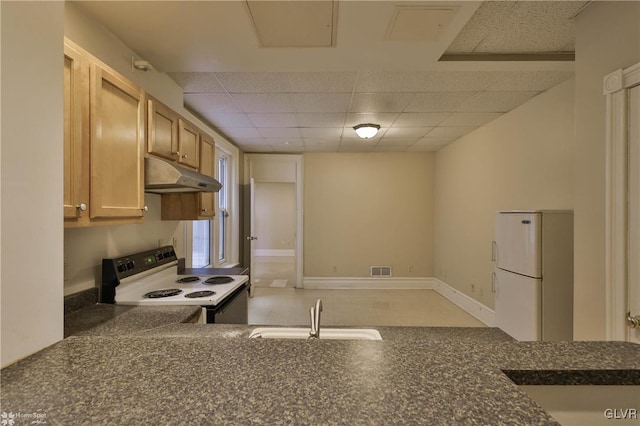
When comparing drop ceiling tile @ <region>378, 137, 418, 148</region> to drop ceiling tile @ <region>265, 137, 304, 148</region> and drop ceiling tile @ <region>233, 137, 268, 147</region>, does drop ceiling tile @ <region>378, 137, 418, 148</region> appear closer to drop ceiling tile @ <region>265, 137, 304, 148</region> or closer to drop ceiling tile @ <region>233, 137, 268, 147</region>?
drop ceiling tile @ <region>265, 137, 304, 148</region>

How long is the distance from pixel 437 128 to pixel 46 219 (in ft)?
14.2

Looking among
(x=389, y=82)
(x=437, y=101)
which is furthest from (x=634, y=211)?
(x=437, y=101)

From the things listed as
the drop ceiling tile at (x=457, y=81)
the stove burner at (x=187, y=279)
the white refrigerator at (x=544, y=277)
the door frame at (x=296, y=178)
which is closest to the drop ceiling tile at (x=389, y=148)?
the door frame at (x=296, y=178)

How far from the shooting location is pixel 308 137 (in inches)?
185

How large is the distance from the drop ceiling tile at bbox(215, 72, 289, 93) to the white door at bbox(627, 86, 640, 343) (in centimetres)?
226

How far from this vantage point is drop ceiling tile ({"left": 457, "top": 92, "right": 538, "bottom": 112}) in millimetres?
3045

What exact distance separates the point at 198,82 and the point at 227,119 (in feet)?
3.50

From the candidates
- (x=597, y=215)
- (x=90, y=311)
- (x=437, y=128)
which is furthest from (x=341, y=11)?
(x=437, y=128)

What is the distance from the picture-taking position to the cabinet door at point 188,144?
2.30m

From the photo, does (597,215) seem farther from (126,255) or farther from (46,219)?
(126,255)

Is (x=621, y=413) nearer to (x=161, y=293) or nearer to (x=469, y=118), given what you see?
(x=161, y=293)

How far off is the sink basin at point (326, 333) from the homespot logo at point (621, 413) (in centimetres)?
75

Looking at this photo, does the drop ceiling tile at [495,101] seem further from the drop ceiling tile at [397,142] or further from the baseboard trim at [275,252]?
the baseboard trim at [275,252]

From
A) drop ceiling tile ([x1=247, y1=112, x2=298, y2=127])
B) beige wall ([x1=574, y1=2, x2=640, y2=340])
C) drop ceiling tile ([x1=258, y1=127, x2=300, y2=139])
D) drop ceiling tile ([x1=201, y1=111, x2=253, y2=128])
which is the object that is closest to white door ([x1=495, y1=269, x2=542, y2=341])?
beige wall ([x1=574, y1=2, x2=640, y2=340])
